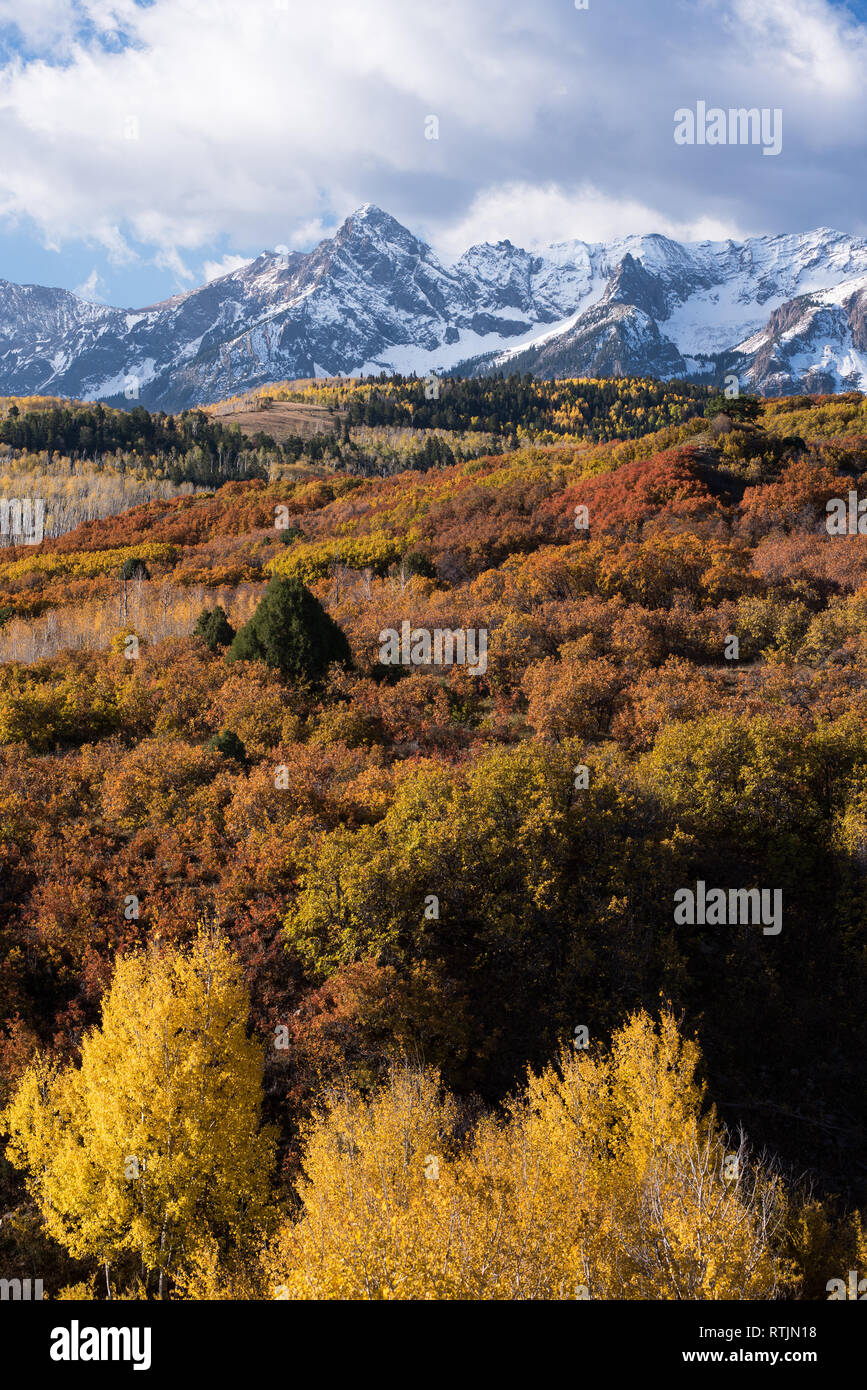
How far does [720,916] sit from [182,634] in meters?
29.9

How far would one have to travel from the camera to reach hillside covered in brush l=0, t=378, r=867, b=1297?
625 inches

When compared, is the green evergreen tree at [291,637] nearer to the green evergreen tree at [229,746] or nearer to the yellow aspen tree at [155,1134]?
the green evergreen tree at [229,746]

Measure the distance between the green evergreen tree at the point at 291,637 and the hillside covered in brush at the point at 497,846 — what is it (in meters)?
0.35

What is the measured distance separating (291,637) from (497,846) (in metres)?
16.6

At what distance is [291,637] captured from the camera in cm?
3194

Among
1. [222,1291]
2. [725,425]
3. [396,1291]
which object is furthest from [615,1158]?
[725,425]

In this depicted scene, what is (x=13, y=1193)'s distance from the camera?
15648 millimetres
